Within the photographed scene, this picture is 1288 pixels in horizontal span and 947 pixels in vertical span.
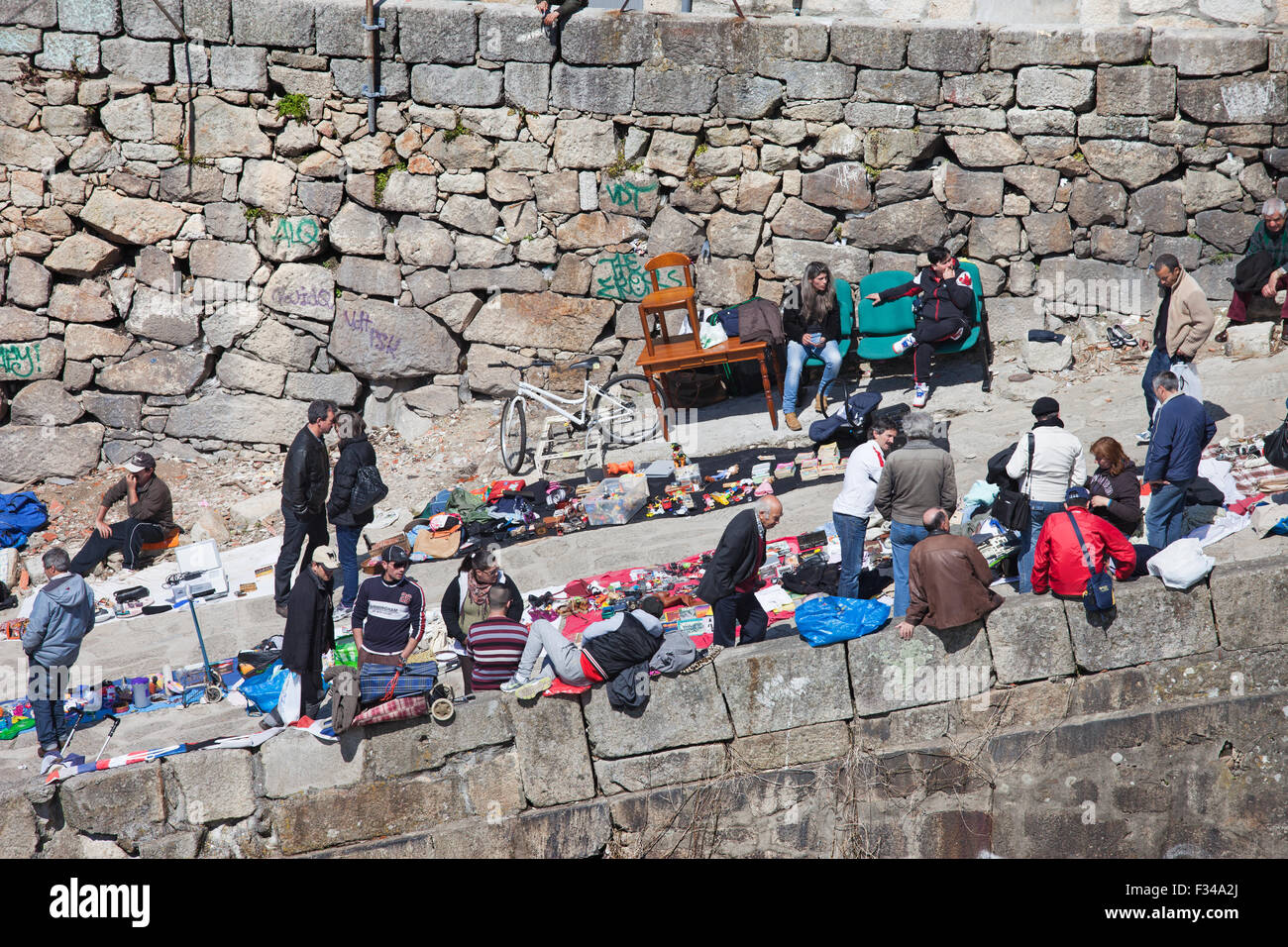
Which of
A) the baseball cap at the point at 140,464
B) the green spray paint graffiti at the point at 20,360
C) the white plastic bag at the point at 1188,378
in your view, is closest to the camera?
the white plastic bag at the point at 1188,378

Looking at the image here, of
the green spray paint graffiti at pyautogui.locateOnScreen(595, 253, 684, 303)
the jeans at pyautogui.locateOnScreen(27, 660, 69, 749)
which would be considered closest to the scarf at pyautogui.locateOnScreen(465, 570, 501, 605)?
the jeans at pyautogui.locateOnScreen(27, 660, 69, 749)

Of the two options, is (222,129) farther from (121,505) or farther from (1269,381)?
(1269,381)

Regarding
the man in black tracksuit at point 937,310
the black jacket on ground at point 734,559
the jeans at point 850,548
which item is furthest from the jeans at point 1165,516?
the man in black tracksuit at point 937,310

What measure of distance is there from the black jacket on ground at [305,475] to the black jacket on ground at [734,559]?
9.92 ft

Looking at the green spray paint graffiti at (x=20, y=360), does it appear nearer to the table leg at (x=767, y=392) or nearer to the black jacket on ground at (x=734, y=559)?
the table leg at (x=767, y=392)

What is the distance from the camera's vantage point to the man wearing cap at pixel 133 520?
8.85 meters

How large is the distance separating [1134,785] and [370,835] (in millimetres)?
3759

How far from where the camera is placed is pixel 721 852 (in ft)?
19.0

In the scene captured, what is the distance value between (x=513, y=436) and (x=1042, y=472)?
472 centimetres

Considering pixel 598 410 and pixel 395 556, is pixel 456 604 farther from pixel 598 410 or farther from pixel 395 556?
pixel 598 410

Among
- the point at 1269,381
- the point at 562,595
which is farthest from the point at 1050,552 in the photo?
the point at 1269,381

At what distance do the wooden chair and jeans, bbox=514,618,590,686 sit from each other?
3.98 m

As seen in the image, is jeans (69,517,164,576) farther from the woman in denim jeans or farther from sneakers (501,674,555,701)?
sneakers (501,674,555,701)

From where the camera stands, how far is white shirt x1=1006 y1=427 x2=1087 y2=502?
6344 mm
